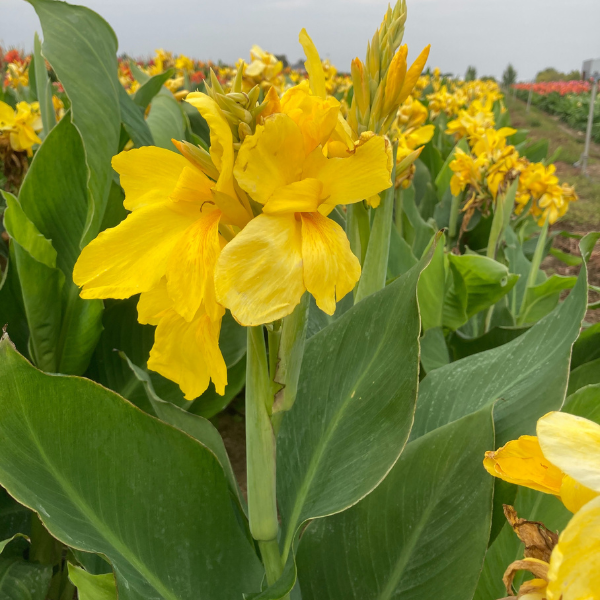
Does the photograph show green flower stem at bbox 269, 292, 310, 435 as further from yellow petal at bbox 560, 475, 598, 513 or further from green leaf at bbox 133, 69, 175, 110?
green leaf at bbox 133, 69, 175, 110

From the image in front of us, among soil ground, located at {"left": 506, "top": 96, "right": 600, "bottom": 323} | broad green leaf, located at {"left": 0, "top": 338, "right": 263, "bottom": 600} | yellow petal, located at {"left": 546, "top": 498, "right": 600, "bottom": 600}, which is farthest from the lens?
soil ground, located at {"left": 506, "top": 96, "right": 600, "bottom": 323}

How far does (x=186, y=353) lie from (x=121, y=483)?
0.90 feet

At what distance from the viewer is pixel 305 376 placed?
755mm

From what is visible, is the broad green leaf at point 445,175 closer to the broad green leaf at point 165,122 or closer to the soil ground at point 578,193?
the soil ground at point 578,193

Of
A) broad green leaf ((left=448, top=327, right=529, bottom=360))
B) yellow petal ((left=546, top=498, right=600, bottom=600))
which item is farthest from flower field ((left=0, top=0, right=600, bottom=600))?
broad green leaf ((left=448, top=327, right=529, bottom=360))

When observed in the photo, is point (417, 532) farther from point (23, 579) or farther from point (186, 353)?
point (23, 579)

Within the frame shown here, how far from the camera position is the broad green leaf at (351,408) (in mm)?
596

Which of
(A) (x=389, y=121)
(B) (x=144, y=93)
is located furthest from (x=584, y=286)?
(B) (x=144, y=93)

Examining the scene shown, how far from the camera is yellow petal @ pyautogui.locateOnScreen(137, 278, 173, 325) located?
0.47m

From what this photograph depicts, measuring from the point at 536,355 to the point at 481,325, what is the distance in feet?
3.35

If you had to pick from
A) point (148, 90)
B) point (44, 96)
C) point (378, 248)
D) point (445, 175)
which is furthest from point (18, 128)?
point (445, 175)

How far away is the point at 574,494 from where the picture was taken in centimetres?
30

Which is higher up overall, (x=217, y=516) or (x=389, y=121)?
(x=389, y=121)

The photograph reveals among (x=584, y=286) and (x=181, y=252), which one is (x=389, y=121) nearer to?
(x=584, y=286)
